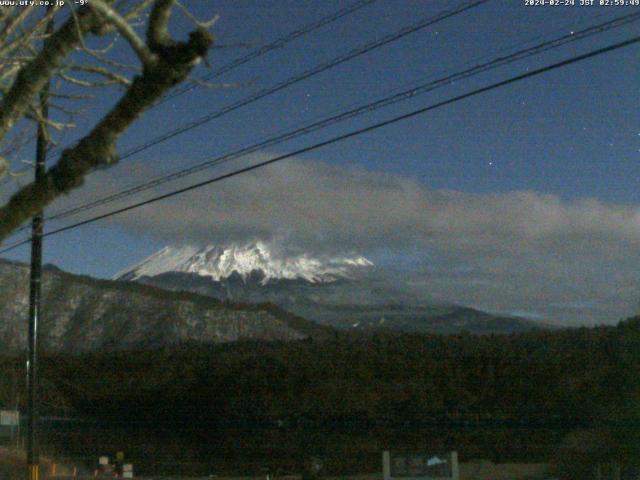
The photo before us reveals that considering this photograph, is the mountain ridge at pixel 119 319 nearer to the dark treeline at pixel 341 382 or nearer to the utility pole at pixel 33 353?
the dark treeline at pixel 341 382

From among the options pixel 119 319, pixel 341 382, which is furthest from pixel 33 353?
pixel 119 319

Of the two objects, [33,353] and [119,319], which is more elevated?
[119,319]

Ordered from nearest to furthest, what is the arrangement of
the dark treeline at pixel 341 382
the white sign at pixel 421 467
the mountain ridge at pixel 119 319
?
1. the white sign at pixel 421 467
2. the dark treeline at pixel 341 382
3. the mountain ridge at pixel 119 319

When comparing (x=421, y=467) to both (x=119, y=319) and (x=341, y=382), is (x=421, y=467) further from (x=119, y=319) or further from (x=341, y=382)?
(x=119, y=319)

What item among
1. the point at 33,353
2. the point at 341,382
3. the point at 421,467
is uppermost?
the point at 33,353

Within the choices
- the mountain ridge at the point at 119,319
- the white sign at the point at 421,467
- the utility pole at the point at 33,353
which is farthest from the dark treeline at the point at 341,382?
the white sign at the point at 421,467

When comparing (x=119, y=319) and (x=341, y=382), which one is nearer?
(x=341, y=382)

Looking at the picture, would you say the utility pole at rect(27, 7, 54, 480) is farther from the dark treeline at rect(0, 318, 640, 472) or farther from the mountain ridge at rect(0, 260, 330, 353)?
the mountain ridge at rect(0, 260, 330, 353)

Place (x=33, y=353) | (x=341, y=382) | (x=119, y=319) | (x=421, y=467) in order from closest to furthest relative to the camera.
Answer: (x=421, y=467) → (x=33, y=353) → (x=341, y=382) → (x=119, y=319)

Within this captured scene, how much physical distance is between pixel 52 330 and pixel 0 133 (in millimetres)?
80419

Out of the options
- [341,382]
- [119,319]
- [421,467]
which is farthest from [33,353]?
[119,319]

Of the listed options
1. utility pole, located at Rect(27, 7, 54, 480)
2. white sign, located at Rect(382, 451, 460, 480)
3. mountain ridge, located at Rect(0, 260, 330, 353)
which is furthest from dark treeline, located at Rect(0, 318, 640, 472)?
white sign, located at Rect(382, 451, 460, 480)

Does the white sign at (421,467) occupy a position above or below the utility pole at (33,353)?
below

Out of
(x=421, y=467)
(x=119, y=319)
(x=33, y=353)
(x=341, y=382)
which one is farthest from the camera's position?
(x=119, y=319)
